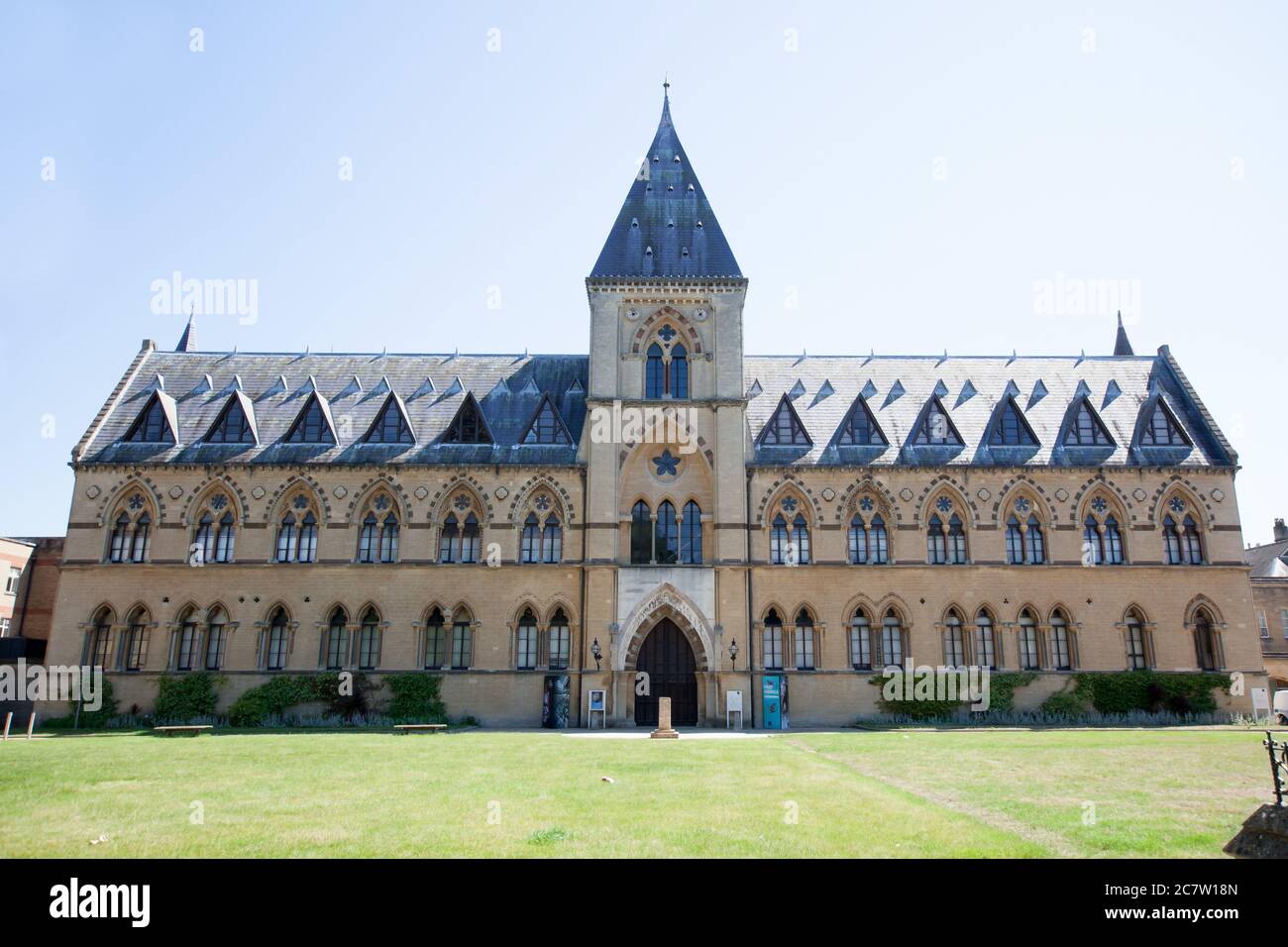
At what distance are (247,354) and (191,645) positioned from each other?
14.4m

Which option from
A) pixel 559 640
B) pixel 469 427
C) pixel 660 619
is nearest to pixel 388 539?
pixel 469 427

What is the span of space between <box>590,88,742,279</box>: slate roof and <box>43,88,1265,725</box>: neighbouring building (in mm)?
192

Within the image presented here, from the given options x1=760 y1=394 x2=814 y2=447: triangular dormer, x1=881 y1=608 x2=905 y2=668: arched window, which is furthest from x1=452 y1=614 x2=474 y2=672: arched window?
x1=881 y1=608 x2=905 y2=668: arched window

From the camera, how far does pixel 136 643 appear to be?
1393 inches

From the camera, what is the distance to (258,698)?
33875mm

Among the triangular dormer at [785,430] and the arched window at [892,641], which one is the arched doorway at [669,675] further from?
the triangular dormer at [785,430]

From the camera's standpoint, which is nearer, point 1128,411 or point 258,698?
point 258,698

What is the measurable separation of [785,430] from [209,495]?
80.6 feet

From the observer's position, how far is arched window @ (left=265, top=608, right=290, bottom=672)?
1382 inches

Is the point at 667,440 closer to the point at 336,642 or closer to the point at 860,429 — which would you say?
the point at 860,429

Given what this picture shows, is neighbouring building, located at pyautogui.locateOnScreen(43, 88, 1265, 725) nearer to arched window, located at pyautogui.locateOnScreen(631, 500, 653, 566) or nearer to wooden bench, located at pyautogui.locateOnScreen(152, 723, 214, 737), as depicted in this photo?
arched window, located at pyautogui.locateOnScreen(631, 500, 653, 566)

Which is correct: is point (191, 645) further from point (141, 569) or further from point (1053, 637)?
point (1053, 637)

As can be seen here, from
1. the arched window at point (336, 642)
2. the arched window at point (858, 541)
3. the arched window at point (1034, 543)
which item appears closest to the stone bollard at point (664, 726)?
the arched window at point (858, 541)
